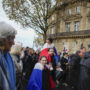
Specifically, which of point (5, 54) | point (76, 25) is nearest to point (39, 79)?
point (5, 54)

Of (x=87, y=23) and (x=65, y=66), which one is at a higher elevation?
(x=87, y=23)

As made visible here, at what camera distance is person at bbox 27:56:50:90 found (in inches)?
160

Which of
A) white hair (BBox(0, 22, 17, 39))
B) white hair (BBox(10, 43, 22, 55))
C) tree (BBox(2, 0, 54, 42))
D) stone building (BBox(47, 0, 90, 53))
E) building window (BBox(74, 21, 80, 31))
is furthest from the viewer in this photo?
building window (BBox(74, 21, 80, 31))

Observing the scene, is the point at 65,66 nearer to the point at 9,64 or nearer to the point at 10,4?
the point at 9,64

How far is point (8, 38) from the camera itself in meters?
2.00

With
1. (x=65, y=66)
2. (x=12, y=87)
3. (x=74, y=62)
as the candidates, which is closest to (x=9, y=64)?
(x=12, y=87)

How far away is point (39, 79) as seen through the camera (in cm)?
418

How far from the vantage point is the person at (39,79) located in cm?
406

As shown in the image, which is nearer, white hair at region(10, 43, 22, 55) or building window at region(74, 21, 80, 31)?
white hair at region(10, 43, 22, 55)

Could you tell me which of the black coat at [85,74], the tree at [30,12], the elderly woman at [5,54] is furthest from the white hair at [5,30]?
the tree at [30,12]

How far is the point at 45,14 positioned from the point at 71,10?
48.5 feet

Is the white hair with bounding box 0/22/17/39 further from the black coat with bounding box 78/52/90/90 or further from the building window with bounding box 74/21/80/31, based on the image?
the building window with bounding box 74/21/80/31

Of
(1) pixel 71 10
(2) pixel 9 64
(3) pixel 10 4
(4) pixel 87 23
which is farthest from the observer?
(1) pixel 71 10

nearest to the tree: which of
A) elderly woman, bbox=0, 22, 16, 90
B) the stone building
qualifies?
the stone building
